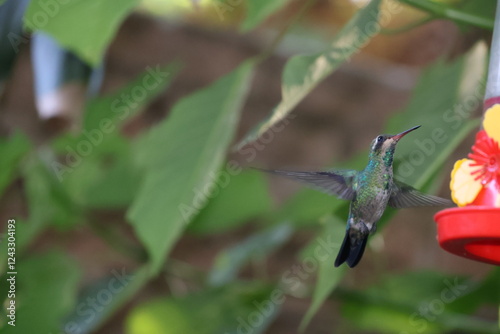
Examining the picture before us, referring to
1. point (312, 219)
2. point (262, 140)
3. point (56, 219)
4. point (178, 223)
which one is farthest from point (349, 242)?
point (262, 140)

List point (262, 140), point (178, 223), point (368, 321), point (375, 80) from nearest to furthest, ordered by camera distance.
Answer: point (178, 223)
point (368, 321)
point (262, 140)
point (375, 80)

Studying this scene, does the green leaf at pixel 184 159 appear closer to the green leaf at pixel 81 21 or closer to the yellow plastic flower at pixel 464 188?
the green leaf at pixel 81 21

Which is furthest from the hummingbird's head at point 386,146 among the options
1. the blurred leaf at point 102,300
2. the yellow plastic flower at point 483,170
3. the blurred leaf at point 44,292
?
the blurred leaf at point 44,292

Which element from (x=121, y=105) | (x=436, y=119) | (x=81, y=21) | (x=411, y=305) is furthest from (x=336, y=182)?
(x=121, y=105)

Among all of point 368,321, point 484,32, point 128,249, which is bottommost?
point 368,321

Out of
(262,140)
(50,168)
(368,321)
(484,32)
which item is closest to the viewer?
(484,32)

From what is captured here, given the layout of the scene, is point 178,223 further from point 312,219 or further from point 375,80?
point 375,80

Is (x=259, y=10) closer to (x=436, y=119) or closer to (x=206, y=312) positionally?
(x=436, y=119)
